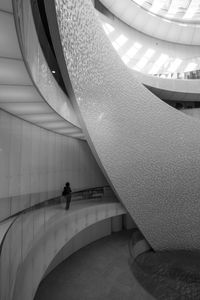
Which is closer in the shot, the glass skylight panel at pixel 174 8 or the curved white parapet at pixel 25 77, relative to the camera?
the curved white parapet at pixel 25 77

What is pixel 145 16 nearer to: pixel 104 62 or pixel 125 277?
pixel 104 62

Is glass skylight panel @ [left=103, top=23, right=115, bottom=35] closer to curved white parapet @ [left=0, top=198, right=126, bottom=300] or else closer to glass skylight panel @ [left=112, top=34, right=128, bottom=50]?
glass skylight panel @ [left=112, top=34, right=128, bottom=50]

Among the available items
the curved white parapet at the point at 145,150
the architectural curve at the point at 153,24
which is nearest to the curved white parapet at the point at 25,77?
Answer: the curved white parapet at the point at 145,150

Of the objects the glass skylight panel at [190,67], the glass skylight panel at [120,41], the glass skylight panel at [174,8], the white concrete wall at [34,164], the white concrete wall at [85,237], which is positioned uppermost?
the glass skylight panel at [174,8]

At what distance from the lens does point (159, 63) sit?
749 inches

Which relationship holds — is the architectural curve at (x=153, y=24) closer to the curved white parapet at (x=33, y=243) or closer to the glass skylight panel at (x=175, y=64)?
the glass skylight panel at (x=175, y=64)

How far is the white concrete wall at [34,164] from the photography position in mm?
6766

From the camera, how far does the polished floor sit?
7.29m

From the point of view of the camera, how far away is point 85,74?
709 centimetres

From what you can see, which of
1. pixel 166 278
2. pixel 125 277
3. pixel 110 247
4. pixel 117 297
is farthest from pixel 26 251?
pixel 110 247

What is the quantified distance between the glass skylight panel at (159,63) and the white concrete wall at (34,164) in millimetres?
9268

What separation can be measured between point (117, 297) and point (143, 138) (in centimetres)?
576

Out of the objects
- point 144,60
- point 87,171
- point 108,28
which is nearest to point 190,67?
point 144,60

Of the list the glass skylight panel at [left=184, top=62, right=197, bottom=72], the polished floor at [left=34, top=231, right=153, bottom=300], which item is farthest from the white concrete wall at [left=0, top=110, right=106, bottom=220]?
the glass skylight panel at [left=184, top=62, right=197, bottom=72]
